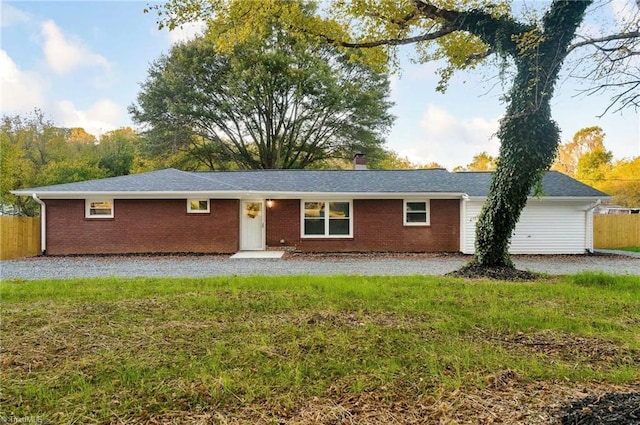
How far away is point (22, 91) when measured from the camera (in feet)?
37.8

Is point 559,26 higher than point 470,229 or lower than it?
higher

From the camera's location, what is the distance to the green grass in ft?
8.99

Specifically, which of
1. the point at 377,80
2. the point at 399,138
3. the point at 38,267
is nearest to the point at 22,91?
the point at 38,267

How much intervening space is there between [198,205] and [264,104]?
1277cm

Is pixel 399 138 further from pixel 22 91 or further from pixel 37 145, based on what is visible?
pixel 37 145

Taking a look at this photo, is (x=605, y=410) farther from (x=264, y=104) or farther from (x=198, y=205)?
(x=264, y=104)

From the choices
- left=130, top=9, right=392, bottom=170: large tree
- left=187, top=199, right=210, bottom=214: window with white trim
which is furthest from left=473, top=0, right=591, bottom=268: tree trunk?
left=130, top=9, right=392, bottom=170: large tree

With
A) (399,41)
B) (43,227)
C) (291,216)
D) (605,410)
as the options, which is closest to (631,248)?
(291,216)

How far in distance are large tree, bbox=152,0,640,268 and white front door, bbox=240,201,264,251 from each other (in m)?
6.52

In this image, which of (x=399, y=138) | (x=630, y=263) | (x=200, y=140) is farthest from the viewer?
(x=399, y=138)

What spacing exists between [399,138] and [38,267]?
928 inches

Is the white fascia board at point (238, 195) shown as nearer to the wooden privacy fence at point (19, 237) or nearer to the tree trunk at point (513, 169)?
the wooden privacy fence at point (19, 237)

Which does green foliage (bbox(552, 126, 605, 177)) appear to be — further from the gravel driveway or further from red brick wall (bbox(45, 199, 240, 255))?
red brick wall (bbox(45, 199, 240, 255))

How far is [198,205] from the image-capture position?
44.7 ft
